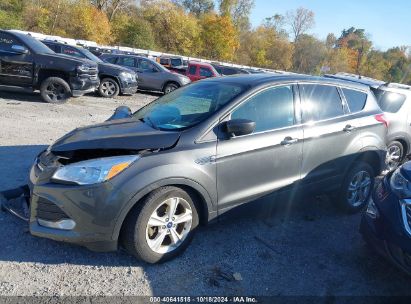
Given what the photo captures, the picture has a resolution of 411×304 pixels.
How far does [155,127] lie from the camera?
3555 millimetres

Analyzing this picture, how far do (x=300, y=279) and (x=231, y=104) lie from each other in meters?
1.69

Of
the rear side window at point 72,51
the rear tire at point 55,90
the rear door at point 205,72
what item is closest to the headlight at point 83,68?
the rear tire at point 55,90

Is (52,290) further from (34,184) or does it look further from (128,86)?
(128,86)

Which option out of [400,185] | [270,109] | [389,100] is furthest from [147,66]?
[400,185]

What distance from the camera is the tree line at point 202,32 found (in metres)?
42.2

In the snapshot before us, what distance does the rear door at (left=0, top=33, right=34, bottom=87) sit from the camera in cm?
919

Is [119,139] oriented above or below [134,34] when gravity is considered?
below

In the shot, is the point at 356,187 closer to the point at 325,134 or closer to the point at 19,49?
the point at 325,134

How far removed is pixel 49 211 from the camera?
9.72 ft

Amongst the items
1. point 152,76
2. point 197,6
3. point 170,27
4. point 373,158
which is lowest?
point 373,158

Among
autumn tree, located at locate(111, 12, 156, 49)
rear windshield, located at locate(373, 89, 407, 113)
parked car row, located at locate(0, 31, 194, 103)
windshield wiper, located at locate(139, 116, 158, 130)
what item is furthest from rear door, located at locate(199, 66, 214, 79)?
autumn tree, located at locate(111, 12, 156, 49)

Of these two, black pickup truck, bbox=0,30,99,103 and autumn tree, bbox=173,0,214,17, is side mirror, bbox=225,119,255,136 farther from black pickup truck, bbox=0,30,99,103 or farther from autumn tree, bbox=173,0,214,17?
autumn tree, bbox=173,0,214,17

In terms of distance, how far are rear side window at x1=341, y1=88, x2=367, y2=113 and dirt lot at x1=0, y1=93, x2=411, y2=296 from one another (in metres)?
1.39

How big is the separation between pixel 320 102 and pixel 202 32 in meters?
55.6
